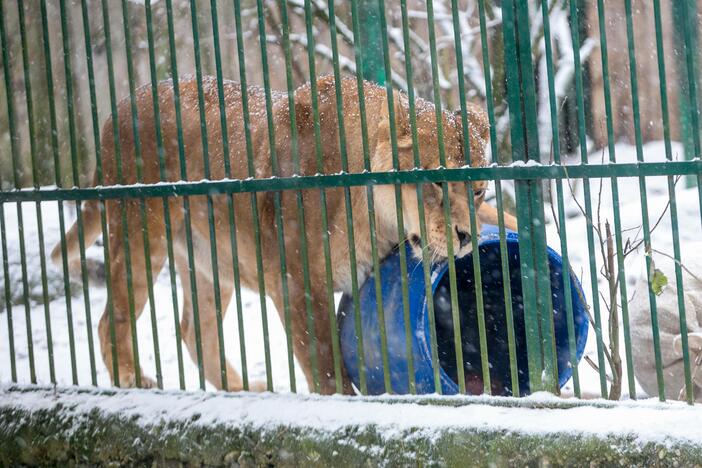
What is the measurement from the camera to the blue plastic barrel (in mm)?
4254

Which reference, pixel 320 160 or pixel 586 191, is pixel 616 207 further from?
pixel 320 160

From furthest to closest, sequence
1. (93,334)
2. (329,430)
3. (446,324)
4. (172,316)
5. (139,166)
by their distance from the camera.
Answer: (172,316), (93,334), (446,324), (139,166), (329,430)

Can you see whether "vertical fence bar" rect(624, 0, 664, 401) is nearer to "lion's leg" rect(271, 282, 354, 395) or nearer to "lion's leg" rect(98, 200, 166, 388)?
"lion's leg" rect(271, 282, 354, 395)

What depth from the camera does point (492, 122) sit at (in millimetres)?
3529

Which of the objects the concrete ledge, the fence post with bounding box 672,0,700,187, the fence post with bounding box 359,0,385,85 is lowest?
the concrete ledge

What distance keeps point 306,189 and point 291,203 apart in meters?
0.10

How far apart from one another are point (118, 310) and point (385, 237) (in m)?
1.64

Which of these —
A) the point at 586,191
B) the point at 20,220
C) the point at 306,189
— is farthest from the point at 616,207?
the point at 20,220

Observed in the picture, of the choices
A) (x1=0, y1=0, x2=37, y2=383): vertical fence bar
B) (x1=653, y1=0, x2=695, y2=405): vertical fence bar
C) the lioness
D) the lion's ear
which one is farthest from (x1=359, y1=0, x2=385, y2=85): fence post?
(x1=653, y1=0, x2=695, y2=405): vertical fence bar

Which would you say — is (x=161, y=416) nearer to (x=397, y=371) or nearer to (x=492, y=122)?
(x=397, y=371)

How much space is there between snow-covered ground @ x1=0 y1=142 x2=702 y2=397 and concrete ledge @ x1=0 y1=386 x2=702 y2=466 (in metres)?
1.90

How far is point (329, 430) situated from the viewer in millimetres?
3623

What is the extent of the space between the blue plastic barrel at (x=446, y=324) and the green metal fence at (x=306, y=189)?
204mm

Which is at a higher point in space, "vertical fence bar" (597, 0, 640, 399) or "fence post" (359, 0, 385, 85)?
"fence post" (359, 0, 385, 85)
